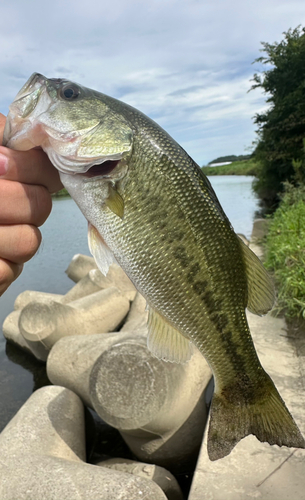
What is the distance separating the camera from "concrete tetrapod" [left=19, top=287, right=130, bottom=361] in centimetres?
661

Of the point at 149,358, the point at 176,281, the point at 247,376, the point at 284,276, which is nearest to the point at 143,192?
the point at 176,281

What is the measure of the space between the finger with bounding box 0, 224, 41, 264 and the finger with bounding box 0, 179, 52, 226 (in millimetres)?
32

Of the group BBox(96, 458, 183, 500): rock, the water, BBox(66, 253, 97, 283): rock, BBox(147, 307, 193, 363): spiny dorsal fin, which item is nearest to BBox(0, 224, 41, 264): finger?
the water

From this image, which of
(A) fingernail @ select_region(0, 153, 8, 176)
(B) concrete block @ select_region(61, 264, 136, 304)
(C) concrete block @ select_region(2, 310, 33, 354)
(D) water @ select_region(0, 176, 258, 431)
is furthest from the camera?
(B) concrete block @ select_region(61, 264, 136, 304)

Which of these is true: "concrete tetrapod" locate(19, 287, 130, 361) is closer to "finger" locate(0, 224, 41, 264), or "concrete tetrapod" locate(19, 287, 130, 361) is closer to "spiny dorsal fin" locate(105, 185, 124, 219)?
"finger" locate(0, 224, 41, 264)

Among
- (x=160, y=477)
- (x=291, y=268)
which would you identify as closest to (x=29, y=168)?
(x=160, y=477)

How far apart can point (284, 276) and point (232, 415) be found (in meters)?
4.85

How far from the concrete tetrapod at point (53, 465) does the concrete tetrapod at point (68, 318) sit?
2290 mm

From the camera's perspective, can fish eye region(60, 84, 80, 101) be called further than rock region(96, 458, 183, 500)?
No

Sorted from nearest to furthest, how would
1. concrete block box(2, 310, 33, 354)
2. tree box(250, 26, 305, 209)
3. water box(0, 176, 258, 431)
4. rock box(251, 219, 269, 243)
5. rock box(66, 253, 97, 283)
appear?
1. water box(0, 176, 258, 431)
2. concrete block box(2, 310, 33, 354)
3. rock box(66, 253, 97, 283)
4. rock box(251, 219, 269, 243)
5. tree box(250, 26, 305, 209)

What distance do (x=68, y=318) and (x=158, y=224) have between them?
5383 mm

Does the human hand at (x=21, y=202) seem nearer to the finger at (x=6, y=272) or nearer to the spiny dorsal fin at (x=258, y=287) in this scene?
the finger at (x=6, y=272)

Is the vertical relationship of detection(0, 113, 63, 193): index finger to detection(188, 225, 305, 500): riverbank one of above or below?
above

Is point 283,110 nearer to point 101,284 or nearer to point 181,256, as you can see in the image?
point 101,284
